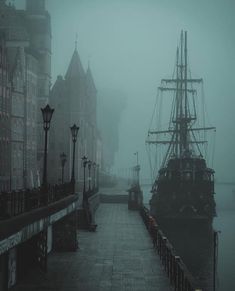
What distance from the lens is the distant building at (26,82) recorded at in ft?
196

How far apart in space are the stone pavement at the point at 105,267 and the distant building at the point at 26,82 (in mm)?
26516

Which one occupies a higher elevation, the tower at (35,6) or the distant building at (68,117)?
the tower at (35,6)

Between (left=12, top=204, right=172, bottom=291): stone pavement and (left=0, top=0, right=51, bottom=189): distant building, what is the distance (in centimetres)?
2652

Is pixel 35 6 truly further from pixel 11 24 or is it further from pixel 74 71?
pixel 74 71

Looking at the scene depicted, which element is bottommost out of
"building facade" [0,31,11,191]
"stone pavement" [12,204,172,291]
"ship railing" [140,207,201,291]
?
"stone pavement" [12,204,172,291]

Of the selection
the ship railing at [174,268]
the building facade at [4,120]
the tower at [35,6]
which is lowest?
the ship railing at [174,268]

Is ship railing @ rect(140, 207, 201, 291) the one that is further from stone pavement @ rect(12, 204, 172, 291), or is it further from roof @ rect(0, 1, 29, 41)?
roof @ rect(0, 1, 29, 41)

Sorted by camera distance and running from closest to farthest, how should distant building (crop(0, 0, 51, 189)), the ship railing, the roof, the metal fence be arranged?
1. the metal fence
2. the ship railing
3. distant building (crop(0, 0, 51, 189))
4. the roof

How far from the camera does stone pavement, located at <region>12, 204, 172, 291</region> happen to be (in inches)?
786

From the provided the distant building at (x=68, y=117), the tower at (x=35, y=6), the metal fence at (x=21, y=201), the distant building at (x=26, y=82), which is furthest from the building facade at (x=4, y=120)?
the metal fence at (x=21, y=201)

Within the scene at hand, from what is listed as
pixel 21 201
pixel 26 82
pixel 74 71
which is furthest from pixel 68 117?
pixel 21 201

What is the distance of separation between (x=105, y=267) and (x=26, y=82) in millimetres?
44910

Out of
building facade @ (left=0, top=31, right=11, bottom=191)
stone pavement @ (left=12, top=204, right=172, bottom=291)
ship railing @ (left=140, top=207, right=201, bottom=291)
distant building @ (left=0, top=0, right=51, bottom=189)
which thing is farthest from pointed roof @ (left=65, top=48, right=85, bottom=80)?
ship railing @ (left=140, top=207, right=201, bottom=291)

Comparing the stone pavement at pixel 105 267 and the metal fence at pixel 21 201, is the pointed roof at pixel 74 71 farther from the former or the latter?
the metal fence at pixel 21 201
